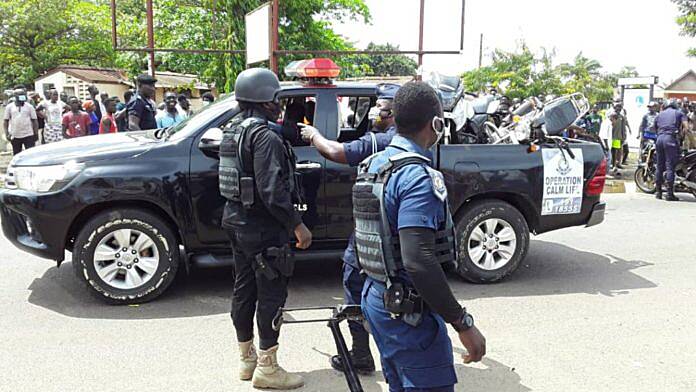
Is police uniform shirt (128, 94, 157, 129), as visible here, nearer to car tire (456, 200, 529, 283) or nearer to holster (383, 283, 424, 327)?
car tire (456, 200, 529, 283)

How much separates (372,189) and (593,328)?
3.18 metres

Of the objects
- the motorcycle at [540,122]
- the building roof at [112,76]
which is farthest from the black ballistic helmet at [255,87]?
the building roof at [112,76]

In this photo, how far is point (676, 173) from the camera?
11.3 meters

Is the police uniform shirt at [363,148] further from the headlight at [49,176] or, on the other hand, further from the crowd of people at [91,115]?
the crowd of people at [91,115]

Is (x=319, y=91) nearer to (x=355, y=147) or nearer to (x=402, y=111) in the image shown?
(x=355, y=147)

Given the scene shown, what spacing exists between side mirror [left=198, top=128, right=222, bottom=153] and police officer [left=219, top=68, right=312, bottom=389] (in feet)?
3.73

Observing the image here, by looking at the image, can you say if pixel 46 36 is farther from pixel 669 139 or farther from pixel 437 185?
pixel 437 185

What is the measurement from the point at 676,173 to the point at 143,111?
362 inches

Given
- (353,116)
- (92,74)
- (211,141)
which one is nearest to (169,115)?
(353,116)

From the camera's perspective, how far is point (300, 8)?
2211 centimetres

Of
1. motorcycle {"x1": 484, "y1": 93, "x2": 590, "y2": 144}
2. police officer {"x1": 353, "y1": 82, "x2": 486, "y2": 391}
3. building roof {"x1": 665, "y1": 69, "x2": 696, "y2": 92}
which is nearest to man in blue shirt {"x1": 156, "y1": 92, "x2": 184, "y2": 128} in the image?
motorcycle {"x1": 484, "y1": 93, "x2": 590, "y2": 144}

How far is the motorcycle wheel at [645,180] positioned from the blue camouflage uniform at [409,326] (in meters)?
11.0

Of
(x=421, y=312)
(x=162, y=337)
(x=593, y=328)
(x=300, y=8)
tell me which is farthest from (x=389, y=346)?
(x=300, y=8)

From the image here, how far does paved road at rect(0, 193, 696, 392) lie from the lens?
3.83 metres
